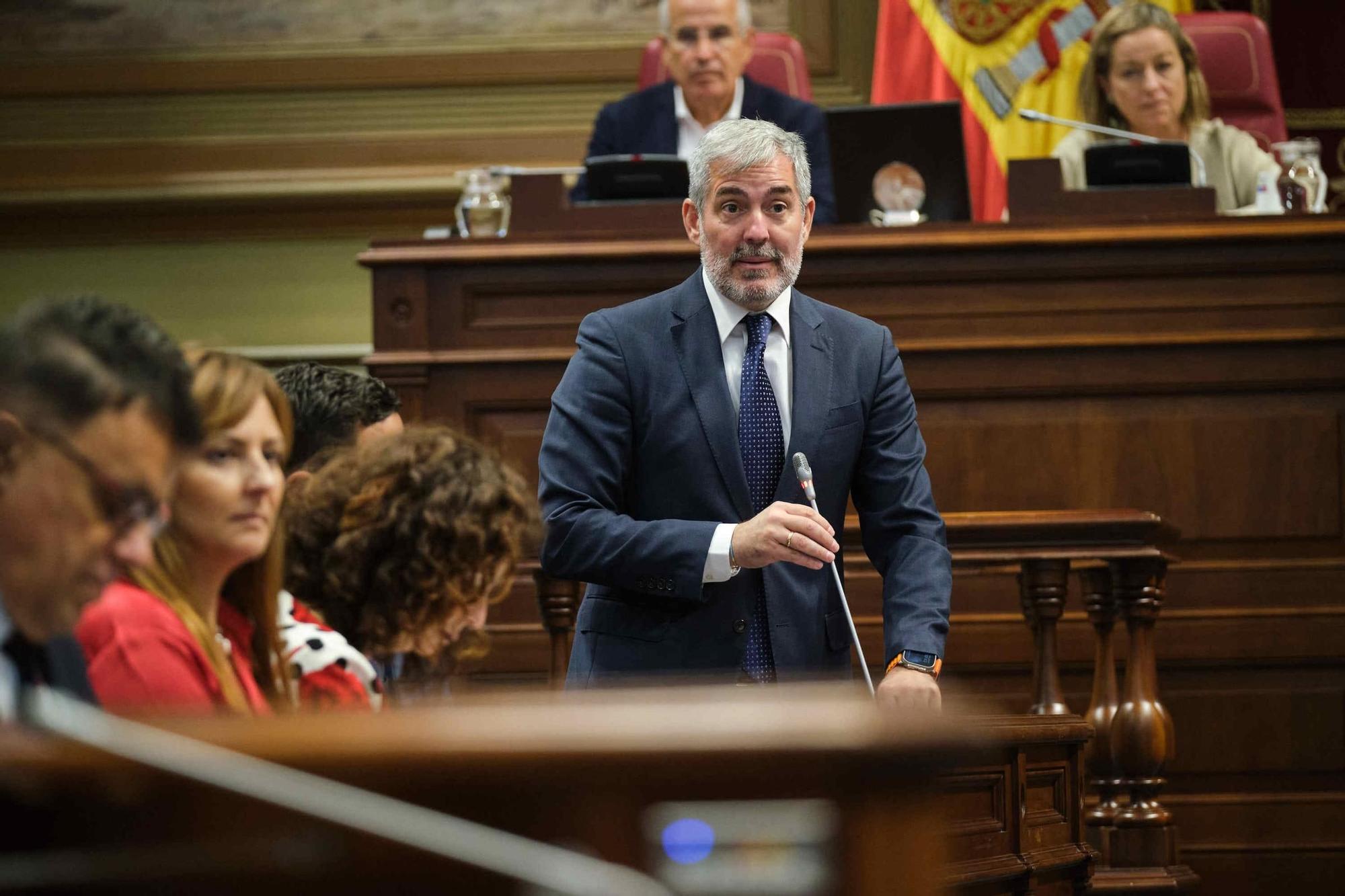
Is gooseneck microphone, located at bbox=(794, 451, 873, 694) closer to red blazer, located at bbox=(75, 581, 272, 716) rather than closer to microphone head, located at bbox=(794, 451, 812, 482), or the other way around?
microphone head, located at bbox=(794, 451, 812, 482)

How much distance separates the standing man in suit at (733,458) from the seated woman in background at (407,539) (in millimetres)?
659

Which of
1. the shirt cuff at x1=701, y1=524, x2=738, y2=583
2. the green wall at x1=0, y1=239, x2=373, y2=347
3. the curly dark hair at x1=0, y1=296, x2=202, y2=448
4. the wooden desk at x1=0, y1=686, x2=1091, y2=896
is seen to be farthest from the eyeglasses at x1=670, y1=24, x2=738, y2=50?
the wooden desk at x1=0, y1=686, x2=1091, y2=896

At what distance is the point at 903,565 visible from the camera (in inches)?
95.5

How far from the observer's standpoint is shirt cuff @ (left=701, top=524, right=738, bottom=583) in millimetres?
2307

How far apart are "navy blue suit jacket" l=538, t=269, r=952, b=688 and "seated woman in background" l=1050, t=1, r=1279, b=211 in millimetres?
2445

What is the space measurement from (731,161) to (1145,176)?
198cm

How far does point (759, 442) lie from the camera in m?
2.48

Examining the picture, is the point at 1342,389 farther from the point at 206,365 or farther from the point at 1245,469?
the point at 206,365

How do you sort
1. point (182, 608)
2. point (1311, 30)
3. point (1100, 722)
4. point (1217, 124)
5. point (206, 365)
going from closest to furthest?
point (182, 608)
point (206, 365)
point (1100, 722)
point (1217, 124)
point (1311, 30)

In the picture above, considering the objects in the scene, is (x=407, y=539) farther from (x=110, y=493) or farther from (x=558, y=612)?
(x=558, y=612)

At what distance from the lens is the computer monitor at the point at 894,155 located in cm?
425

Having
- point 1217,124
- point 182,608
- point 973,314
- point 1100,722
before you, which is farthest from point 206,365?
point 1217,124

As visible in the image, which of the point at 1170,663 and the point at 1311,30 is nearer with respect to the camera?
the point at 1170,663

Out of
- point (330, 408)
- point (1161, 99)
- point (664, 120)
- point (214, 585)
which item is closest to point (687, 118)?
point (664, 120)
